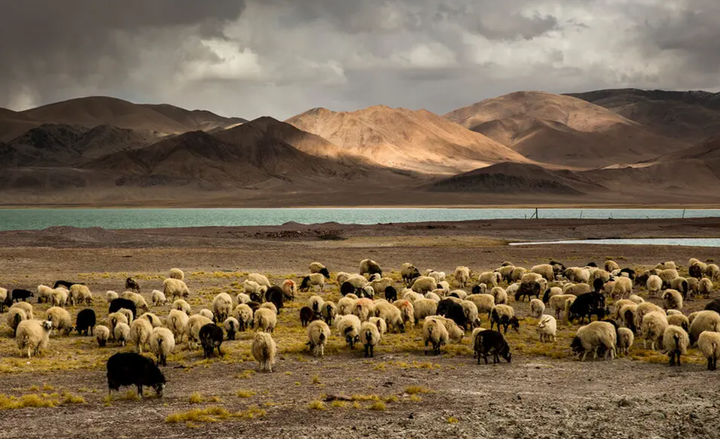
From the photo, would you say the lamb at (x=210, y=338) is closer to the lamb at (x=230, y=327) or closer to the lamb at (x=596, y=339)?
the lamb at (x=230, y=327)

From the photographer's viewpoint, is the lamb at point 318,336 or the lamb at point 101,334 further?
the lamb at point 101,334

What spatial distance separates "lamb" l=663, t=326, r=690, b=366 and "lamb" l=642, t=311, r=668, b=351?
4.21 feet

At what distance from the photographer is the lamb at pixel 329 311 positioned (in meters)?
22.8

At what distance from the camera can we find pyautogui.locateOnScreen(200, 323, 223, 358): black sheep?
60.4 ft

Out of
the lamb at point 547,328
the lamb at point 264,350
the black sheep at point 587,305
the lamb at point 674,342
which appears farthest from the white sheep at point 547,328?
the lamb at point 264,350

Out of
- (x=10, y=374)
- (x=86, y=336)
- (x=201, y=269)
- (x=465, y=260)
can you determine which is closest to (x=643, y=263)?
(x=465, y=260)

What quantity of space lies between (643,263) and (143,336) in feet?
118

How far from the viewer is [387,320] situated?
71.4ft

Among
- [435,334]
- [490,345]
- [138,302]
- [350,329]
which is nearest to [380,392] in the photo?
[490,345]

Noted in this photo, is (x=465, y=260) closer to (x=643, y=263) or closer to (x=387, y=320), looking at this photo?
(x=643, y=263)

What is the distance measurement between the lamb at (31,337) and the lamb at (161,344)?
10.6 feet

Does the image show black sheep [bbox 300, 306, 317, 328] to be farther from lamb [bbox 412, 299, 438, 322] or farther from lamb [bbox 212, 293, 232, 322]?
lamb [bbox 412, 299, 438, 322]

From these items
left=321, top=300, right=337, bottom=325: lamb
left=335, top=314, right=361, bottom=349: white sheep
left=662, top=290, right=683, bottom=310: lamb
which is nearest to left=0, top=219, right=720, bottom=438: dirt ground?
left=335, top=314, right=361, bottom=349: white sheep

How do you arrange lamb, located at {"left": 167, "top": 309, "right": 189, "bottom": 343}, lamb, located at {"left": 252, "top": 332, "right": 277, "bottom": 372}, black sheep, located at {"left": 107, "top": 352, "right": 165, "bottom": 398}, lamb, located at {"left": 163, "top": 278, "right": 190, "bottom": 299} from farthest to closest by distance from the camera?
lamb, located at {"left": 163, "top": 278, "right": 190, "bottom": 299} < lamb, located at {"left": 167, "top": 309, "right": 189, "bottom": 343} < lamb, located at {"left": 252, "top": 332, "right": 277, "bottom": 372} < black sheep, located at {"left": 107, "top": 352, "right": 165, "bottom": 398}
